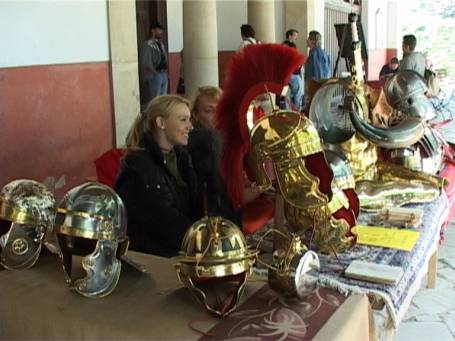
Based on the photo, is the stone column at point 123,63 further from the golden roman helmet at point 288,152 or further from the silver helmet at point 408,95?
the golden roman helmet at point 288,152

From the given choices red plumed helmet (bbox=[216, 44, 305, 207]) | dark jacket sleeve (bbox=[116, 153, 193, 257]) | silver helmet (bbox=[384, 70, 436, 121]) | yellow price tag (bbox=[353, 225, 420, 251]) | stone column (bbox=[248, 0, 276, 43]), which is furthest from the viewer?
stone column (bbox=[248, 0, 276, 43])

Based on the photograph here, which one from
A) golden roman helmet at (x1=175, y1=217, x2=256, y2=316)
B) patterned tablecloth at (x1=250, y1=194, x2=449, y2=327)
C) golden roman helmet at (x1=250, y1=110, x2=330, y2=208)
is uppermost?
golden roman helmet at (x1=250, y1=110, x2=330, y2=208)

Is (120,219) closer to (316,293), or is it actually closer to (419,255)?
(316,293)

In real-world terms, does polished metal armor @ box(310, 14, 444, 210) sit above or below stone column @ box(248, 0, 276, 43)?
below

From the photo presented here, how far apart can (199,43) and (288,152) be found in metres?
4.72

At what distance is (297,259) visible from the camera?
48.9 inches

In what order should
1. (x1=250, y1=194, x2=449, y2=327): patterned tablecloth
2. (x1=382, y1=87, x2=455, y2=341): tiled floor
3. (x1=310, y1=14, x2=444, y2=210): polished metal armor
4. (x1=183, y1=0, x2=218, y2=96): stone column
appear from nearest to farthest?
(x1=250, y1=194, x2=449, y2=327): patterned tablecloth
(x1=310, y1=14, x2=444, y2=210): polished metal armor
(x1=382, y1=87, x2=455, y2=341): tiled floor
(x1=183, y1=0, x2=218, y2=96): stone column

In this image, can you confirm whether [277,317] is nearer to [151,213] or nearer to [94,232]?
[94,232]

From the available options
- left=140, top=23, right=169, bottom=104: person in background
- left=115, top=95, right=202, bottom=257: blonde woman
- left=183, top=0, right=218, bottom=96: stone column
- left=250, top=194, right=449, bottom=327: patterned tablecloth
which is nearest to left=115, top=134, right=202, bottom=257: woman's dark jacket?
left=115, top=95, right=202, bottom=257: blonde woman

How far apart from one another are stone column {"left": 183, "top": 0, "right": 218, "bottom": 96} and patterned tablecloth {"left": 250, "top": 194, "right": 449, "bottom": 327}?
13.6 feet

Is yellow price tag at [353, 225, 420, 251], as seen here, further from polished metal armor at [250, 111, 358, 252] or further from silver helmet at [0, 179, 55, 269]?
silver helmet at [0, 179, 55, 269]

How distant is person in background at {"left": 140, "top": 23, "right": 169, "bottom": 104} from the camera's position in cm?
595

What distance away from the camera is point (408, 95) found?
8.59 feet

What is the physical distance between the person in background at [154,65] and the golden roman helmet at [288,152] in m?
4.67
